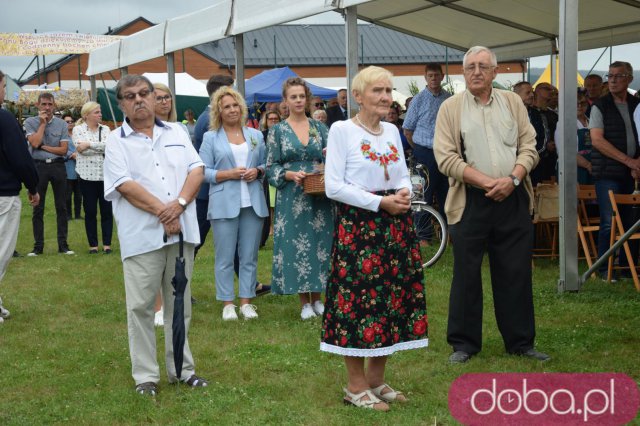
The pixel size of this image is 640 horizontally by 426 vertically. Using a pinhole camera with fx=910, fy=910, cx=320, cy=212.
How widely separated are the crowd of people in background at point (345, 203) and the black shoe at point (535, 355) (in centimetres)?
1

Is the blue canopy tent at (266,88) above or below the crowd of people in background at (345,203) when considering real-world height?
above

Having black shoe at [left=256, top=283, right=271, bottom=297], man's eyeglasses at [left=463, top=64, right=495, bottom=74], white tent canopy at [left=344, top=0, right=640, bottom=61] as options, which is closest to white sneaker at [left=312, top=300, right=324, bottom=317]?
black shoe at [left=256, top=283, right=271, bottom=297]

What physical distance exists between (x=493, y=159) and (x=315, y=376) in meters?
1.87

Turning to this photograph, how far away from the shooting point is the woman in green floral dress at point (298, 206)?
767 centimetres

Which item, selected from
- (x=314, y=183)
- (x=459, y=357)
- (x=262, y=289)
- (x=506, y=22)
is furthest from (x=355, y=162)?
(x=506, y=22)

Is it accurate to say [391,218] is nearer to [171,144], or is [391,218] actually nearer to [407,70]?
[171,144]

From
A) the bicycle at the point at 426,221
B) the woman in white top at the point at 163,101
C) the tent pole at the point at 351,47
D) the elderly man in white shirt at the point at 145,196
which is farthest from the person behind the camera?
the bicycle at the point at 426,221

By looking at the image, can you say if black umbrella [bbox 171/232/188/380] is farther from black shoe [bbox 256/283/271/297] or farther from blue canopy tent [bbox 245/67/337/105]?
blue canopy tent [bbox 245/67/337/105]

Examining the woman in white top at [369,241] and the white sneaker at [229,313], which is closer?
the woman in white top at [369,241]

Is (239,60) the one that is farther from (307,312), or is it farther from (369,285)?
(369,285)

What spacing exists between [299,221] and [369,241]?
9.14ft

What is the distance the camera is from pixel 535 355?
6199mm

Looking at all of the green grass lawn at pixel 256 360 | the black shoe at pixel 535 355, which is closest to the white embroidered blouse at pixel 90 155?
the green grass lawn at pixel 256 360

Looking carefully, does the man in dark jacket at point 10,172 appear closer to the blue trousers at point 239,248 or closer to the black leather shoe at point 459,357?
the blue trousers at point 239,248
